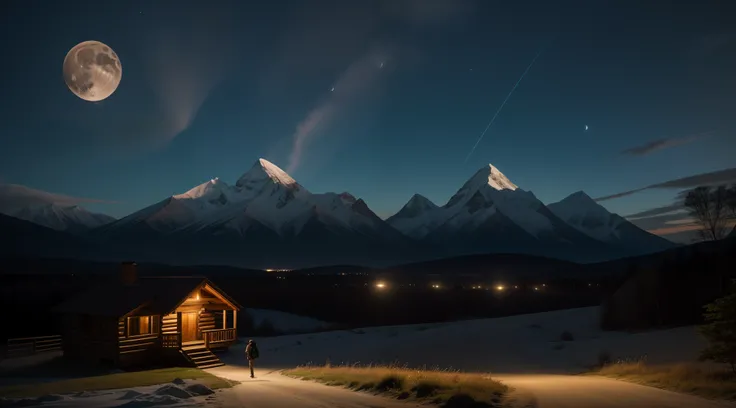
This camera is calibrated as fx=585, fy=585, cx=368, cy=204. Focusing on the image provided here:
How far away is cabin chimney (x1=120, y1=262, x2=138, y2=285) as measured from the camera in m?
37.5

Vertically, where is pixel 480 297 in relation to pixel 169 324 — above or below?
above

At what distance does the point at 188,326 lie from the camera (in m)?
37.0

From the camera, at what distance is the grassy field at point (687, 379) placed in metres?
17.4

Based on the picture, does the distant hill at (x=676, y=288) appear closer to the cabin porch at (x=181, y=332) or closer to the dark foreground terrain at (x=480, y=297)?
the dark foreground terrain at (x=480, y=297)

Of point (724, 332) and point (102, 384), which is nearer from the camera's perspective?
point (724, 332)

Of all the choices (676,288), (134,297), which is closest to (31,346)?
(134,297)

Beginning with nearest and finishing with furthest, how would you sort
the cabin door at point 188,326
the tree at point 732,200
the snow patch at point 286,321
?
the cabin door at point 188,326, the tree at point 732,200, the snow patch at point 286,321

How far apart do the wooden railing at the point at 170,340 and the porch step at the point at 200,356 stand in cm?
54

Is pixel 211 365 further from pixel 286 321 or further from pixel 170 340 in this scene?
pixel 286 321

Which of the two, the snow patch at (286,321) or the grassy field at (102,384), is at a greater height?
the snow patch at (286,321)

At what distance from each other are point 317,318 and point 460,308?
2490 cm

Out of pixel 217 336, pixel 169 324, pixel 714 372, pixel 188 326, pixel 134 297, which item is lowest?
pixel 714 372

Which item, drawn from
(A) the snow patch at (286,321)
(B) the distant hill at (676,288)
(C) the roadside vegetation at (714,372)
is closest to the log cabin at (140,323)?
(C) the roadside vegetation at (714,372)

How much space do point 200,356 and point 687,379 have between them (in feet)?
83.9
